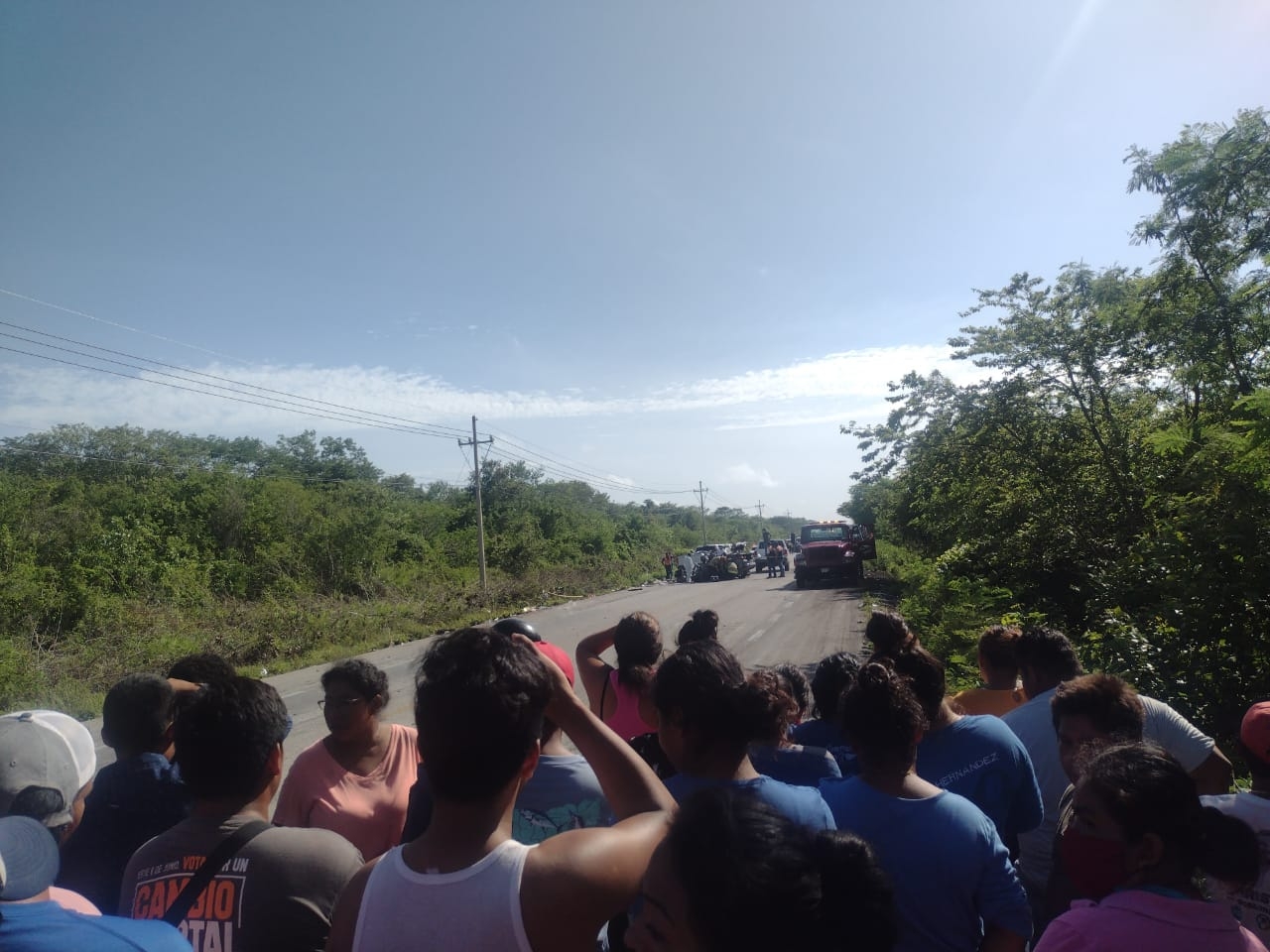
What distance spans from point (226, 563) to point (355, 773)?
75.4 feet

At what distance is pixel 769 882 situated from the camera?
116 cm

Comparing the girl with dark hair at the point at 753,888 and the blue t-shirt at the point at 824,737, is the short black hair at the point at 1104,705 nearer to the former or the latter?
the blue t-shirt at the point at 824,737

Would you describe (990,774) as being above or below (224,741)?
below

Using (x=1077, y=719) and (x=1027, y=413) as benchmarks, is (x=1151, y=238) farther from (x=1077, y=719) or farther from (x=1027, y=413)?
(x=1077, y=719)

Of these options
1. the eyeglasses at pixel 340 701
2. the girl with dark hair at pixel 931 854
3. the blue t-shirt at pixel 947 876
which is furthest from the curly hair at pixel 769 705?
the eyeglasses at pixel 340 701

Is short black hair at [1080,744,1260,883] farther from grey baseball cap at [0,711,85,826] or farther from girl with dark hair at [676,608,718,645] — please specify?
grey baseball cap at [0,711,85,826]

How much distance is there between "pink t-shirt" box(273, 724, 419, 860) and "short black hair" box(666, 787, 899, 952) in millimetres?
2132

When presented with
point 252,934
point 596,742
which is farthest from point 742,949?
point 252,934

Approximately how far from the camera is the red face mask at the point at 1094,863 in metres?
1.71

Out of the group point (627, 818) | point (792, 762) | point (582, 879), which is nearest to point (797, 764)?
point (792, 762)

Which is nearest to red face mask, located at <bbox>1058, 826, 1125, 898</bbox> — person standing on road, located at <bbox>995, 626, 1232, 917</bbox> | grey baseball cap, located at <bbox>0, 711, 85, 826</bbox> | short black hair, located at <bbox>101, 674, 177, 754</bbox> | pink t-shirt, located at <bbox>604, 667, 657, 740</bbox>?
person standing on road, located at <bbox>995, 626, 1232, 917</bbox>

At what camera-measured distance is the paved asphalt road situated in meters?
10.6

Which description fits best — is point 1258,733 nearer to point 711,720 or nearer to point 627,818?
point 711,720

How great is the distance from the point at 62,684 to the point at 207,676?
40.2 feet
